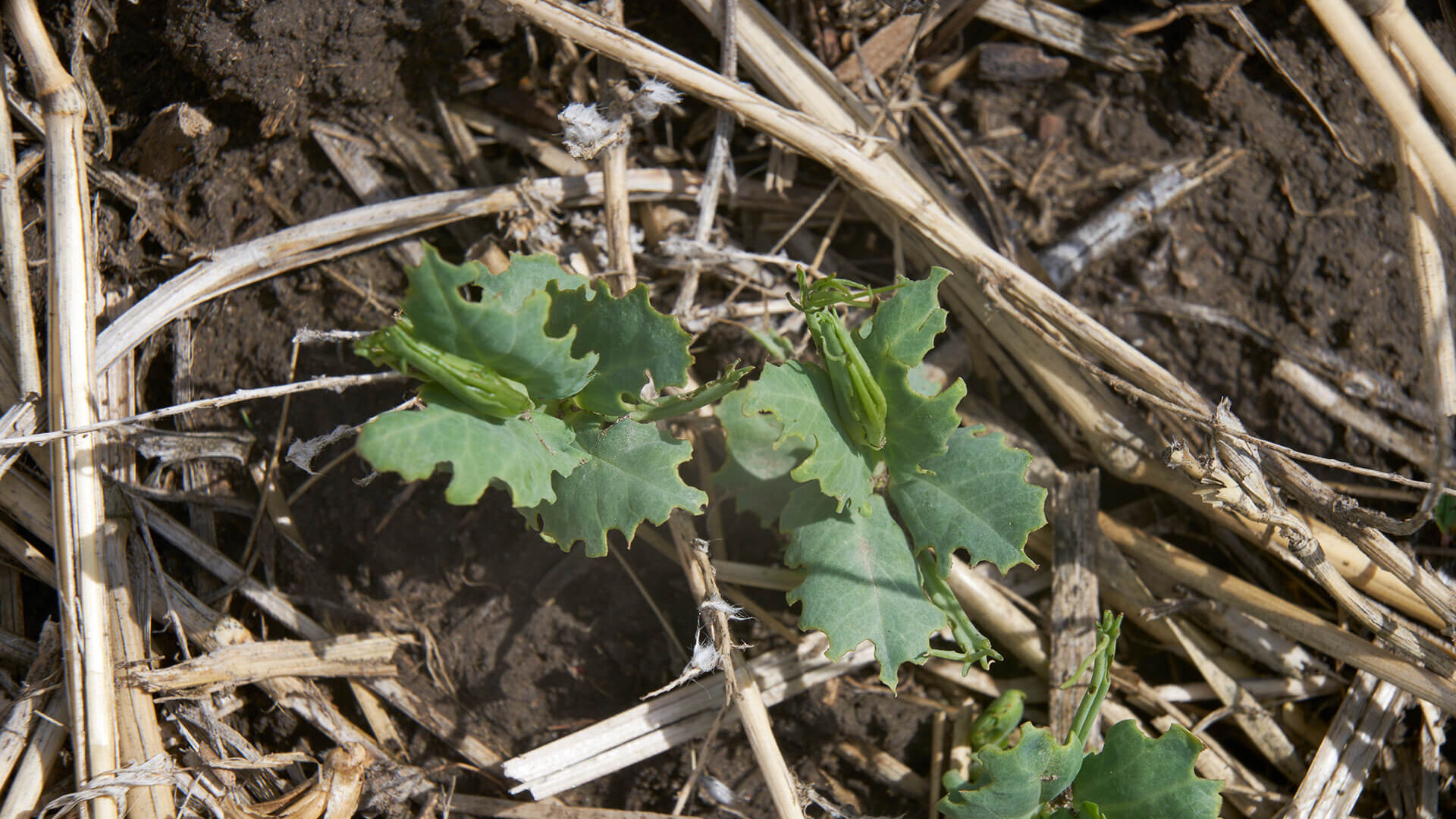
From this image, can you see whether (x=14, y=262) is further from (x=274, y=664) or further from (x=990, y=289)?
(x=990, y=289)

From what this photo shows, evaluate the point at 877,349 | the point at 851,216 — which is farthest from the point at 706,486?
the point at 851,216

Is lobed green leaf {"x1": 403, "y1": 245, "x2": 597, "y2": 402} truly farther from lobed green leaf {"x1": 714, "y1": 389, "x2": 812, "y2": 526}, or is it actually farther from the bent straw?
the bent straw

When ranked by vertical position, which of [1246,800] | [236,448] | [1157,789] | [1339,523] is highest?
[236,448]

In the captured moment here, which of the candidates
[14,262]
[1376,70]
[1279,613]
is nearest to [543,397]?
[14,262]

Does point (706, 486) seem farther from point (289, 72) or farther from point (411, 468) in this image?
point (289, 72)

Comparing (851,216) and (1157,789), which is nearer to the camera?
(1157,789)

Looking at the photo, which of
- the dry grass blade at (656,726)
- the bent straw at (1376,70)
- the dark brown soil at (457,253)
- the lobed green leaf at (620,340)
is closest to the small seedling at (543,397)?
the lobed green leaf at (620,340)

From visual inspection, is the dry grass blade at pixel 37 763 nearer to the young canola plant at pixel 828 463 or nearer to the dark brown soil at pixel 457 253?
the dark brown soil at pixel 457 253
